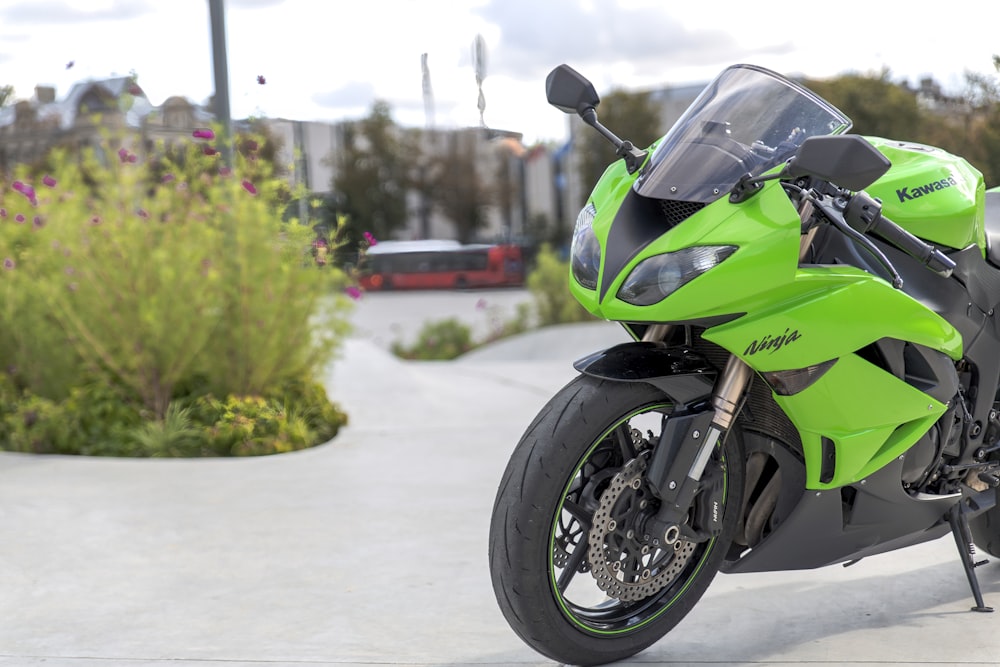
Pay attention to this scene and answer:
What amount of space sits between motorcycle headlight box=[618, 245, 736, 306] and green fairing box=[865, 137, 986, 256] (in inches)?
23.6

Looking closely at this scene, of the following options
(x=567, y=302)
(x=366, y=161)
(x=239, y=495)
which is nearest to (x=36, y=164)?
(x=239, y=495)

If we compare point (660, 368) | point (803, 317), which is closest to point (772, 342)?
point (803, 317)

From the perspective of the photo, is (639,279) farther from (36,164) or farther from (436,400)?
(36,164)

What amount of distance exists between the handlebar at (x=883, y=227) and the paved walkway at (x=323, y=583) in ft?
3.19

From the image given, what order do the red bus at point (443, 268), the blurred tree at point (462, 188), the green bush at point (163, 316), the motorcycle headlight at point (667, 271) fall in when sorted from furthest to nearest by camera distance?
the blurred tree at point (462, 188) → the red bus at point (443, 268) → the green bush at point (163, 316) → the motorcycle headlight at point (667, 271)

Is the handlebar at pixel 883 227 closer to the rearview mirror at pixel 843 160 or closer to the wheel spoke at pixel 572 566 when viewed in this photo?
the rearview mirror at pixel 843 160

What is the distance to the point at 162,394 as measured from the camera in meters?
6.07

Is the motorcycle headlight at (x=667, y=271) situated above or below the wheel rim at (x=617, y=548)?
above

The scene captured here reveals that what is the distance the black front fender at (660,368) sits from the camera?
99.5 inches

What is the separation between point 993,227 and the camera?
311 cm

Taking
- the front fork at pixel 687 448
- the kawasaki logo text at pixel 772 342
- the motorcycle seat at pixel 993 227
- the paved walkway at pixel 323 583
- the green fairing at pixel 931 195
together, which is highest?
the green fairing at pixel 931 195

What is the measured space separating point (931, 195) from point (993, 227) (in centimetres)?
43

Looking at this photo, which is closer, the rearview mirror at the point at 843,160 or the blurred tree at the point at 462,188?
the rearview mirror at the point at 843,160

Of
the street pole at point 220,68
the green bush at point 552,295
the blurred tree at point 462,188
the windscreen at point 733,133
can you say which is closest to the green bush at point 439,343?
the green bush at point 552,295
